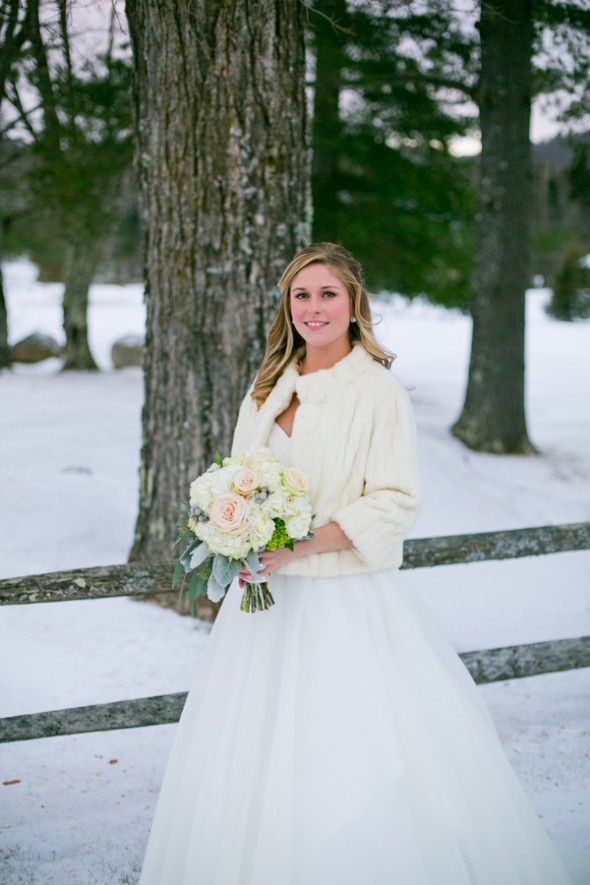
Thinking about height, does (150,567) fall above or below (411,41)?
below

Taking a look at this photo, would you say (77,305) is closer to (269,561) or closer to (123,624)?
(123,624)

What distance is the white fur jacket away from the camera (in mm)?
2580

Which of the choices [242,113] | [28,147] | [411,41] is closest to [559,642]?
[242,113]

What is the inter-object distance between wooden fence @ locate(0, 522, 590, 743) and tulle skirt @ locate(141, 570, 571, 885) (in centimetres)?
98

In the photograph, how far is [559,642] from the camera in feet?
13.7

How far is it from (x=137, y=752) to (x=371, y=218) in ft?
A: 28.2

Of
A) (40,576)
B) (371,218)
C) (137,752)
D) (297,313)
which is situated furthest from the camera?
(371,218)

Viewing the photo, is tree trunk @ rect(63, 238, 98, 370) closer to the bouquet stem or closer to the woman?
the woman

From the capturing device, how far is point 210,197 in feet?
14.4

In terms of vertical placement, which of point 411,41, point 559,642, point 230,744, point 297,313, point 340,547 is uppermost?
point 411,41

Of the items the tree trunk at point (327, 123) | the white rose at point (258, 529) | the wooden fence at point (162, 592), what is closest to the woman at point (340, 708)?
the white rose at point (258, 529)

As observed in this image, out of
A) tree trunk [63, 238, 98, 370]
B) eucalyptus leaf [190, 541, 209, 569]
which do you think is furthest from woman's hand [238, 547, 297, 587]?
tree trunk [63, 238, 98, 370]

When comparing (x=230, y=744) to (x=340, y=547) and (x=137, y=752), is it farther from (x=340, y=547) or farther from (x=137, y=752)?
(x=137, y=752)

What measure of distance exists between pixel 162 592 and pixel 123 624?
136cm
